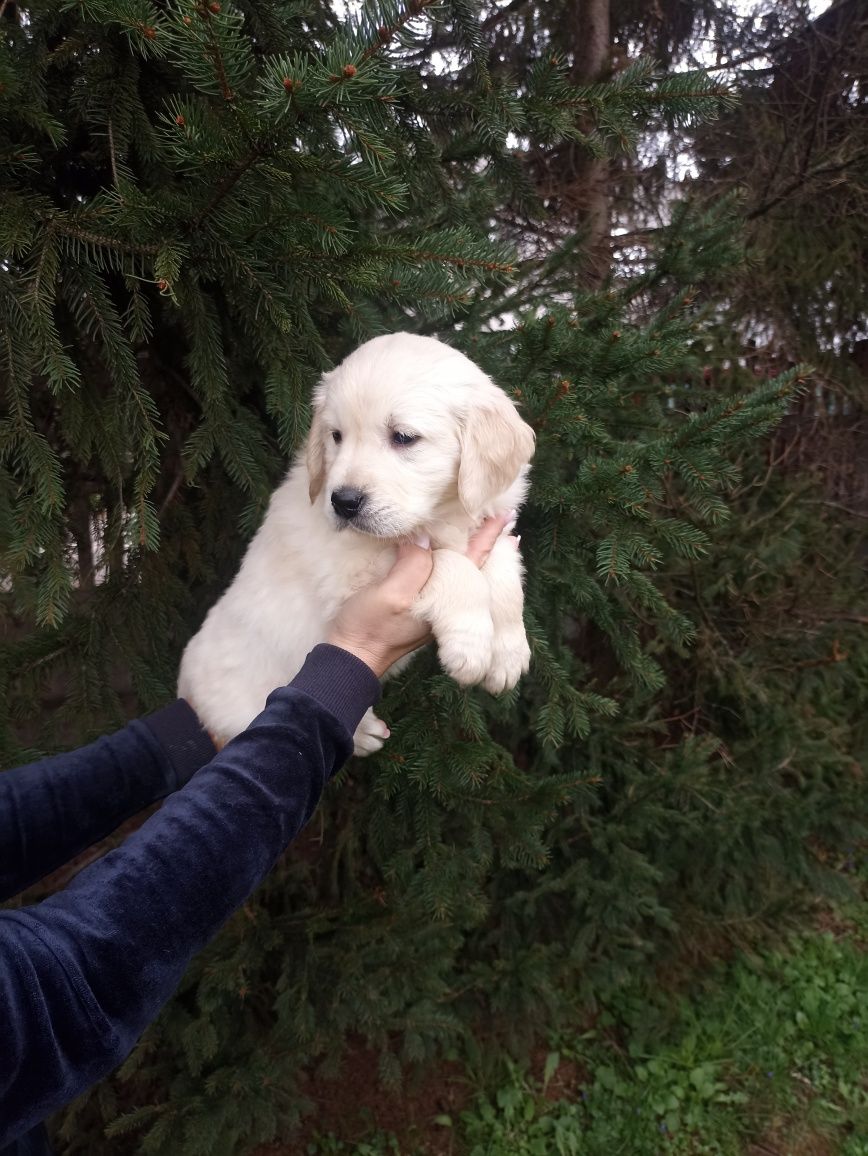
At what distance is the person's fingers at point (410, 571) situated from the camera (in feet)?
5.94

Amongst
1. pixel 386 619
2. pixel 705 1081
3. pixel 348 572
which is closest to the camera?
pixel 386 619

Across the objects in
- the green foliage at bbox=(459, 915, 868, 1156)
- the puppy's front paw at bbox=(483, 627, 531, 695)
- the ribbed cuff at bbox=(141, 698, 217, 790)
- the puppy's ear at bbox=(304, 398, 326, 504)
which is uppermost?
the puppy's ear at bbox=(304, 398, 326, 504)

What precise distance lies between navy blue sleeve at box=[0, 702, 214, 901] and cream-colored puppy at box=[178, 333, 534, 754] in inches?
4.3

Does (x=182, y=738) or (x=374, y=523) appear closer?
(x=374, y=523)

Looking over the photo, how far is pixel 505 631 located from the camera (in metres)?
1.93

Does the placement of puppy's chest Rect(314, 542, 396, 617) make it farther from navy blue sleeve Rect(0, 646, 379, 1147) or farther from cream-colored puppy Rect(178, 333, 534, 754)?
navy blue sleeve Rect(0, 646, 379, 1147)

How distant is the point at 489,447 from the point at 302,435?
552mm

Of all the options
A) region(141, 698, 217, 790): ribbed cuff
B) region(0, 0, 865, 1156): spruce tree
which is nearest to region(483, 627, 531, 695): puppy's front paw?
region(0, 0, 865, 1156): spruce tree

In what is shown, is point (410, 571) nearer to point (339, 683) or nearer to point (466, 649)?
point (466, 649)

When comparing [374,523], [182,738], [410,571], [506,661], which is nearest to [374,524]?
[374,523]

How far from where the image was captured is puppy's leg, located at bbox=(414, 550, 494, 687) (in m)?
1.77

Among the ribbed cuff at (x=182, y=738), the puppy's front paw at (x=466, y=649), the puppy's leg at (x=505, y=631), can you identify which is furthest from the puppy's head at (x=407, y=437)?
the ribbed cuff at (x=182, y=738)

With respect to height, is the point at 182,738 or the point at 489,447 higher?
the point at 489,447

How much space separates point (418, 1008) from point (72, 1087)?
8.37 feet
